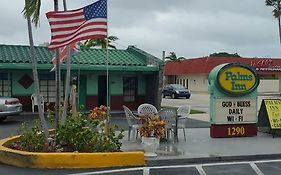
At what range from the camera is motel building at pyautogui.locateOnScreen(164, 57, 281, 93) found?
55.0m

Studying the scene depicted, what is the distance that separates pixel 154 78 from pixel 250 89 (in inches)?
Result: 476

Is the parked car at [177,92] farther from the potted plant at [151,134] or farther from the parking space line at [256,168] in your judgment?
the parking space line at [256,168]

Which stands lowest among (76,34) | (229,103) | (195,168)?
(195,168)

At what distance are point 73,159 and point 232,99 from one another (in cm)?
603

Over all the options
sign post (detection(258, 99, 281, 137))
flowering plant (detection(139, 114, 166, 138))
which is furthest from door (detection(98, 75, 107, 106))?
flowering plant (detection(139, 114, 166, 138))

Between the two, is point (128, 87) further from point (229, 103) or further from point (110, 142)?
point (110, 142)

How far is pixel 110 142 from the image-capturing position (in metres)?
9.62

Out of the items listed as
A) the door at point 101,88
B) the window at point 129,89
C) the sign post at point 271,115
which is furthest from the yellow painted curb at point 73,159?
the window at point 129,89

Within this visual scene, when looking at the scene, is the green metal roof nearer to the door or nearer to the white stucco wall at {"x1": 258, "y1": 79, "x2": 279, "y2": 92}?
the door

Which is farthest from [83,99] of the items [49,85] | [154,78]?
[154,78]

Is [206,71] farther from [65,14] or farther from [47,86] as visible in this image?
[65,14]

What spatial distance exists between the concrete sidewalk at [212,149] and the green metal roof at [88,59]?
1073 centimetres

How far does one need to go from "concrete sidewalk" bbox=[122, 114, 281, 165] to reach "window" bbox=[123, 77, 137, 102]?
12.4 m

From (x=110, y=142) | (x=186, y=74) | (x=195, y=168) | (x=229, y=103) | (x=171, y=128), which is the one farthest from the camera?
(x=186, y=74)
